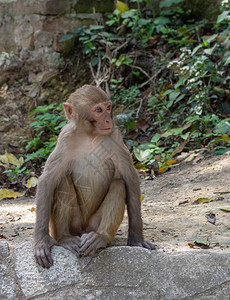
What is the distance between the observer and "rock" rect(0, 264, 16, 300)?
11.5 ft

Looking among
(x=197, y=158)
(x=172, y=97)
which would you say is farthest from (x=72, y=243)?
(x=172, y=97)

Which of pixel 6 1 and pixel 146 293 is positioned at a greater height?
pixel 6 1

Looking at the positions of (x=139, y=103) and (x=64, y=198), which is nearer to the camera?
(x=64, y=198)

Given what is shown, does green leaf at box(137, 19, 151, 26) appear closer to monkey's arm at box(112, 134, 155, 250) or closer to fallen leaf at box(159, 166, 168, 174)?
fallen leaf at box(159, 166, 168, 174)

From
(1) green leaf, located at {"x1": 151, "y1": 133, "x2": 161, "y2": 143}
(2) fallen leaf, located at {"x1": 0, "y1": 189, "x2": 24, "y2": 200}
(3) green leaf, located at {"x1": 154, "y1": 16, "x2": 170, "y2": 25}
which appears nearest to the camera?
(2) fallen leaf, located at {"x1": 0, "y1": 189, "x2": 24, "y2": 200}

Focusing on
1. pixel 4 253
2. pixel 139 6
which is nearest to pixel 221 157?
pixel 4 253

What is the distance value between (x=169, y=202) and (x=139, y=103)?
4.25m

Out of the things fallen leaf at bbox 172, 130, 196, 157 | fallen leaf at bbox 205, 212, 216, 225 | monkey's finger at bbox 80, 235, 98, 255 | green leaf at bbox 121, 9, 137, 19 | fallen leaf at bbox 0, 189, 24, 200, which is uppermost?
green leaf at bbox 121, 9, 137, 19

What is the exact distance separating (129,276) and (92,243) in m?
0.40

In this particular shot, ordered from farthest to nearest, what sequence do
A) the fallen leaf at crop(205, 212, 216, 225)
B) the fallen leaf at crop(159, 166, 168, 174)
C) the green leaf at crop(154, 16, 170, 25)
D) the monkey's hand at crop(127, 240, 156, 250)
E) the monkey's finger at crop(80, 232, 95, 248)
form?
the green leaf at crop(154, 16, 170, 25) < the fallen leaf at crop(159, 166, 168, 174) < the fallen leaf at crop(205, 212, 216, 225) < the monkey's hand at crop(127, 240, 156, 250) < the monkey's finger at crop(80, 232, 95, 248)

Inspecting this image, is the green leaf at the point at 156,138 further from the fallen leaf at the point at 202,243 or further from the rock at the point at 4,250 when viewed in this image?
the rock at the point at 4,250

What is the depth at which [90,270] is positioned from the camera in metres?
3.63

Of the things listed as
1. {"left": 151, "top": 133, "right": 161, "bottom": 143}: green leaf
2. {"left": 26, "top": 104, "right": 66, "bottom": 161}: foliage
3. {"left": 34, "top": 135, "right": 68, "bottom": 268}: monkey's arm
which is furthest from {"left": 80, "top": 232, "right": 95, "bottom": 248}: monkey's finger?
{"left": 26, "top": 104, "right": 66, "bottom": 161}: foliage

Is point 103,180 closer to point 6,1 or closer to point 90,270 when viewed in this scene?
point 90,270
